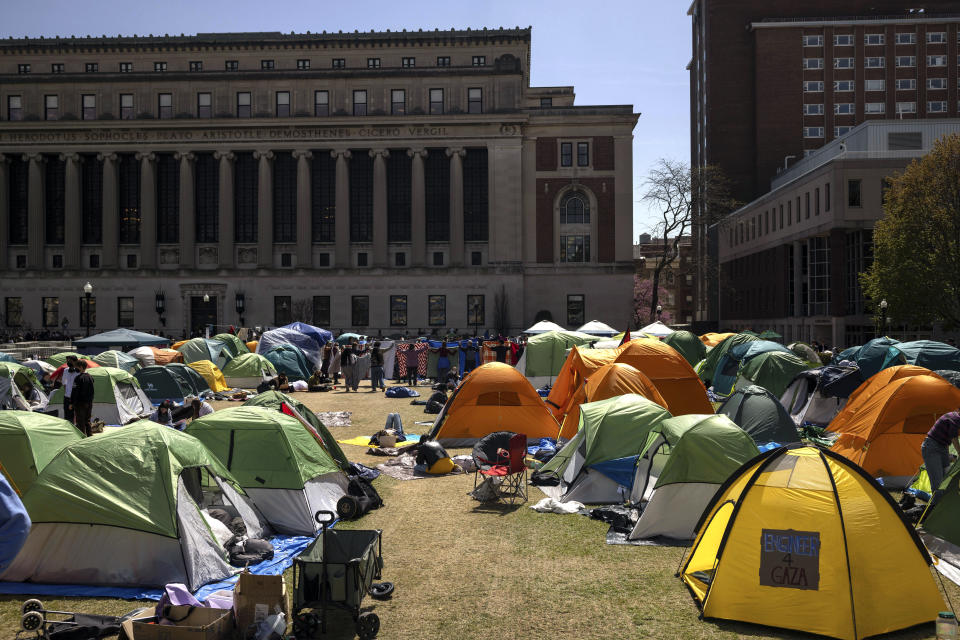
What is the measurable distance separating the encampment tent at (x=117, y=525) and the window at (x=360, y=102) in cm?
6152

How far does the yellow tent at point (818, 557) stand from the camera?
8.19 meters

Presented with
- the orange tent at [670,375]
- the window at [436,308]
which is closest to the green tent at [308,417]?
the orange tent at [670,375]

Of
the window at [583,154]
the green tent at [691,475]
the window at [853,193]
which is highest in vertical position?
the window at [583,154]

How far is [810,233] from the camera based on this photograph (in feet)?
180

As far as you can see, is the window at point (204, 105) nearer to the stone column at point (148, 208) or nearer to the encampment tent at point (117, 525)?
the stone column at point (148, 208)

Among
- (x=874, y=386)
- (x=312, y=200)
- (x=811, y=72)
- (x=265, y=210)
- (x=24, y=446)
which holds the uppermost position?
(x=811, y=72)

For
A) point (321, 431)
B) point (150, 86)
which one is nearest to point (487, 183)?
point (150, 86)

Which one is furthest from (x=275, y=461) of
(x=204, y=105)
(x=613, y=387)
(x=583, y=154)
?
(x=204, y=105)

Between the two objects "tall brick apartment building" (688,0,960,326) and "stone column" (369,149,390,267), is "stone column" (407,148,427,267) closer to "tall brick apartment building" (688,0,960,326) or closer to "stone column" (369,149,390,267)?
"stone column" (369,149,390,267)

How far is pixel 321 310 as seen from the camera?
67.6 meters

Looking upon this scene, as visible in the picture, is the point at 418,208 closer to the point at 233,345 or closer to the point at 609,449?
the point at 233,345

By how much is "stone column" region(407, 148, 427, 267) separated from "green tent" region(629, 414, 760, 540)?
56104 mm

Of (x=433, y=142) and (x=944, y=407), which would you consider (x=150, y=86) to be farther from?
(x=944, y=407)

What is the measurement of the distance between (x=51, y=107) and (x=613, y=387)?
68.8 meters
